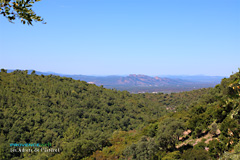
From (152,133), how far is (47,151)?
108 ft

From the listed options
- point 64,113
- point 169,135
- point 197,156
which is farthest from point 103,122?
point 197,156

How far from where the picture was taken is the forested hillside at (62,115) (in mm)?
53000

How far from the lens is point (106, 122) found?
84250mm

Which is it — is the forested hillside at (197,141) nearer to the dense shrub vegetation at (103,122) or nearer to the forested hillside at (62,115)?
the dense shrub vegetation at (103,122)

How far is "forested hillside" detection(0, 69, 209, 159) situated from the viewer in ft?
174

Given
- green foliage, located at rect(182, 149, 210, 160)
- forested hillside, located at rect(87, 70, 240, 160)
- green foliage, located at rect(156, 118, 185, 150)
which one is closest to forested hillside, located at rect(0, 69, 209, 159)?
forested hillside, located at rect(87, 70, 240, 160)

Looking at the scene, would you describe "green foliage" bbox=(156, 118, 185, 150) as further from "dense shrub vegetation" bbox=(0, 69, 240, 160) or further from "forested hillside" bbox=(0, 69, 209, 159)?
"forested hillside" bbox=(0, 69, 209, 159)

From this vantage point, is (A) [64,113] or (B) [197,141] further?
(A) [64,113]

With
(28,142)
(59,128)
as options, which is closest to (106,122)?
(59,128)

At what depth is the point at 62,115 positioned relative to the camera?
78938 millimetres

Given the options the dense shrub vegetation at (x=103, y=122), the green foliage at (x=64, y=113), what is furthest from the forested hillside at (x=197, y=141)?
the green foliage at (x=64, y=113)

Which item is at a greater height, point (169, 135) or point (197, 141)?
point (169, 135)

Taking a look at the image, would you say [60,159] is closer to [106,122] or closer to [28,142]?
[28,142]

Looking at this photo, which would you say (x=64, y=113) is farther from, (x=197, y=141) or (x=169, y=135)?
(x=197, y=141)
